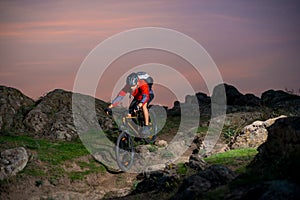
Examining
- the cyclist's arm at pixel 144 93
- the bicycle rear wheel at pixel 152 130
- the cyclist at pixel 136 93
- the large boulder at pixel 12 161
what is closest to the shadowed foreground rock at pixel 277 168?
the cyclist's arm at pixel 144 93

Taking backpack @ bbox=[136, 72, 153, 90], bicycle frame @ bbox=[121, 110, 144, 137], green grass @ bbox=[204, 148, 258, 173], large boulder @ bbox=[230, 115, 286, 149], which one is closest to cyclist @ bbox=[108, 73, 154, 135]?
backpack @ bbox=[136, 72, 153, 90]

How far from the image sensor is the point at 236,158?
16984mm

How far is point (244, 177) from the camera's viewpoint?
Result: 11.6 metres

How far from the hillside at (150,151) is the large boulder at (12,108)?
0.04 metres

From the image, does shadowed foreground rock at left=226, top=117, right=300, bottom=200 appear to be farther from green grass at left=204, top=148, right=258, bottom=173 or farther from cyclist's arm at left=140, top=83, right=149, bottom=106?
cyclist's arm at left=140, top=83, right=149, bottom=106

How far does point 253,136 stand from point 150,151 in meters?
4.11

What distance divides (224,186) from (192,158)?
5.57 m

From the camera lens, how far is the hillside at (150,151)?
11445mm

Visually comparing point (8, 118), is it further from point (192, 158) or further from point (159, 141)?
point (192, 158)

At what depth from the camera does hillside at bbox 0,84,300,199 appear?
37.6 feet

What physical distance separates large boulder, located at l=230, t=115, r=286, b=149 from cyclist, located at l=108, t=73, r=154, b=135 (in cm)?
383

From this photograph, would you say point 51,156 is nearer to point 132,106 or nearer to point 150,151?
point 132,106

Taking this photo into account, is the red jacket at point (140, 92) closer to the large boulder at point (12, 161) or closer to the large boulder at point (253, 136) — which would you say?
the large boulder at point (12, 161)

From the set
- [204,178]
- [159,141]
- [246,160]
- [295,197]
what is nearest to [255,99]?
[159,141]
